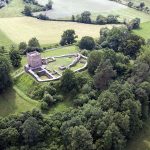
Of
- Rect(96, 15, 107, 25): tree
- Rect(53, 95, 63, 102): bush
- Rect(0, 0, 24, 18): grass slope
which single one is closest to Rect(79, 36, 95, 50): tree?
Rect(96, 15, 107, 25): tree

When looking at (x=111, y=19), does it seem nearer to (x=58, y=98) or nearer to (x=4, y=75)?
(x=58, y=98)

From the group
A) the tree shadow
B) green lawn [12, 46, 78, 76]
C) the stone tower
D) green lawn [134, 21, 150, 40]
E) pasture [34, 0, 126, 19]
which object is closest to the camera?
the tree shadow

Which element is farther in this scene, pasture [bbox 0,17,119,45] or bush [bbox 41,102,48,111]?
pasture [bbox 0,17,119,45]

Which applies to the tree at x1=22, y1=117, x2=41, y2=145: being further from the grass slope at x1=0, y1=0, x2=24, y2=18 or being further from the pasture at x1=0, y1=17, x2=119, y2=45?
the grass slope at x1=0, y1=0, x2=24, y2=18

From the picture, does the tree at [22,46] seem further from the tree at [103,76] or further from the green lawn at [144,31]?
the green lawn at [144,31]

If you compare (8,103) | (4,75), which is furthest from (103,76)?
(4,75)
